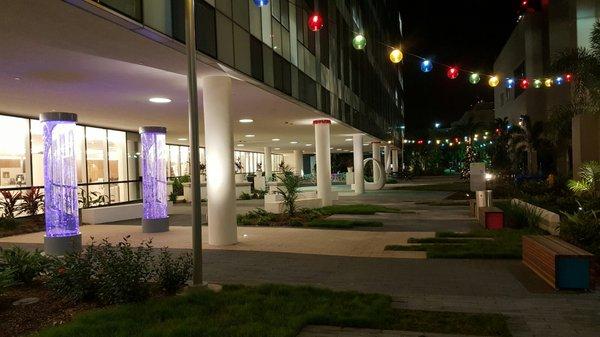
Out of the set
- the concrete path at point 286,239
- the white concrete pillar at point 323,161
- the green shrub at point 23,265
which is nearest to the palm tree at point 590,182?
the concrete path at point 286,239

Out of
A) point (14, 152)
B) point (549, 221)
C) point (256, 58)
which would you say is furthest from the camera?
point (14, 152)

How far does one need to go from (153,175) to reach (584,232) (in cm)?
1097

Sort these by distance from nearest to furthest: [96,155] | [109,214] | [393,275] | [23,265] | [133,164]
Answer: [23,265] → [393,275] → [109,214] → [96,155] → [133,164]

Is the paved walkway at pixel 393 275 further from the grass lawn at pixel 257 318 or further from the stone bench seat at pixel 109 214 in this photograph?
the stone bench seat at pixel 109 214

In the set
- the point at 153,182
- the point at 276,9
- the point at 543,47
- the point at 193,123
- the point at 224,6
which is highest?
the point at 543,47

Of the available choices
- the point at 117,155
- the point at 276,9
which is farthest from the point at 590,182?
the point at 117,155

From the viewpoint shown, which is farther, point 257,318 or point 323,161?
point 323,161

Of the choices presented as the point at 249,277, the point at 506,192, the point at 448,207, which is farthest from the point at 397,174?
the point at 249,277

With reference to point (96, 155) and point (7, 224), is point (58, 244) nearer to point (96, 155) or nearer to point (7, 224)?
point (7, 224)

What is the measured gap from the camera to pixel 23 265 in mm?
7582

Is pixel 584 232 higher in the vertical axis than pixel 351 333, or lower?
higher

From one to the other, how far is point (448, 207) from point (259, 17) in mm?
11509

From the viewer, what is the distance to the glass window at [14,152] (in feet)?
56.8

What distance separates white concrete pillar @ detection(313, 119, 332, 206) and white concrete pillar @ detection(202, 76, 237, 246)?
1093cm
